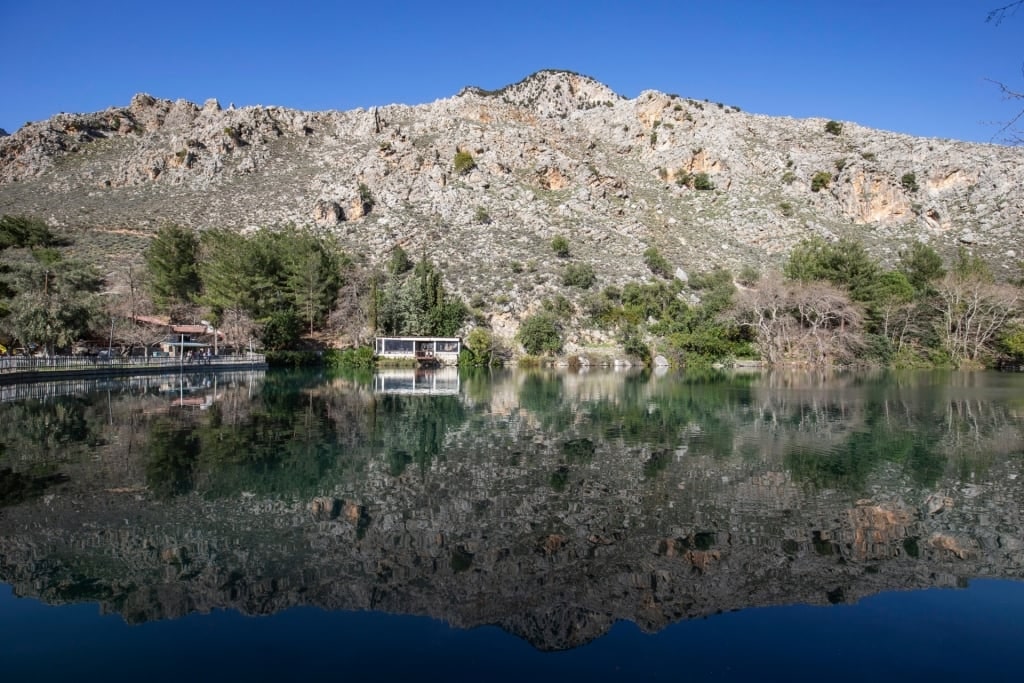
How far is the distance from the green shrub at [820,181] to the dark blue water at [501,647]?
7864cm

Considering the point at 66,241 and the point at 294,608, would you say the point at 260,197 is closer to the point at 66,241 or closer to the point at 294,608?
the point at 66,241

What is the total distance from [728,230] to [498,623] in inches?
2777

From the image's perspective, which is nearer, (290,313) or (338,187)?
(290,313)

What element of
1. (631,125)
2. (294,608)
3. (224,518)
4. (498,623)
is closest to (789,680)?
(498,623)

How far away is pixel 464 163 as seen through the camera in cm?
7462

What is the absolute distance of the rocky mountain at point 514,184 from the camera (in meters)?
65.8

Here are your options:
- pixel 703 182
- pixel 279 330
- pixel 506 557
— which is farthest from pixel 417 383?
pixel 703 182

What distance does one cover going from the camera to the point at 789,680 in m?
5.23

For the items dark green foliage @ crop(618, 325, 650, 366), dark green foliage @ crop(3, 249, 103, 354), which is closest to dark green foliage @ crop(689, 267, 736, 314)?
dark green foliage @ crop(618, 325, 650, 366)

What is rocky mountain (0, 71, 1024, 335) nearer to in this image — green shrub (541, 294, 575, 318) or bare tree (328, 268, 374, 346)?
green shrub (541, 294, 575, 318)

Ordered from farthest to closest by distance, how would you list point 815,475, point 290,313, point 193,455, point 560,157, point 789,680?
point 560,157 → point 290,313 → point 193,455 → point 815,475 → point 789,680

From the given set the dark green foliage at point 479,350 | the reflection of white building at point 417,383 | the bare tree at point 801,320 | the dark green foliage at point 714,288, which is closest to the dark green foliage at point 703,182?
the dark green foliage at point 714,288

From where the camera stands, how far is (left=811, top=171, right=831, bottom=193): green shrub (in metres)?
75.8

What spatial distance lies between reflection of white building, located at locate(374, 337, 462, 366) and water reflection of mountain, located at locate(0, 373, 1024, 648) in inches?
1361
